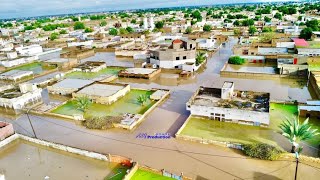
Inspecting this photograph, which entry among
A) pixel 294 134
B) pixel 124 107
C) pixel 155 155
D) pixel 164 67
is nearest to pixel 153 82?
pixel 164 67

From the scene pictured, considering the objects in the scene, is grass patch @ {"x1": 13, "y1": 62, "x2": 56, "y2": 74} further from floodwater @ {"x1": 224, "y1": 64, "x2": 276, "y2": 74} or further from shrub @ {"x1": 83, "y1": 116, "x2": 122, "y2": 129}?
floodwater @ {"x1": 224, "y1": 64, "x2": 276, "y2": 74}

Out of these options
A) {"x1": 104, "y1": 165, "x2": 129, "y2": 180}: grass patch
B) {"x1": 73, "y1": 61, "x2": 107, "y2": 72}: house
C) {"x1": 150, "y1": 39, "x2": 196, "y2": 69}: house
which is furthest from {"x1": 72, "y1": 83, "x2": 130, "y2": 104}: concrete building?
{"x1": 104, "y1": 165, "x2": 129, "y2": 180}: grass patch

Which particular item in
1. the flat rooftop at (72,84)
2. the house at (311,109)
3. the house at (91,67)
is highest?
the house at (91,67)

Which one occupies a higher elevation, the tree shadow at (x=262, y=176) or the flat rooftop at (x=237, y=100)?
the flat rooftop at (x=237, y=100)

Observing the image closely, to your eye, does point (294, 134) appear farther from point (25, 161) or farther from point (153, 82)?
point (153, 82)

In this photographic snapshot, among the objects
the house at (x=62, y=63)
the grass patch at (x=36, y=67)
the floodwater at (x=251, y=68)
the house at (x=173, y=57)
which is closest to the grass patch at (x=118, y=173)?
the house at (x=173, y=57)

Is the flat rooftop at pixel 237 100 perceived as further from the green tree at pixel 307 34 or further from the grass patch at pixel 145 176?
the green tree at pixel 307 34

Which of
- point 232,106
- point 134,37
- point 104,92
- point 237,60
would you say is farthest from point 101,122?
point 134,37
